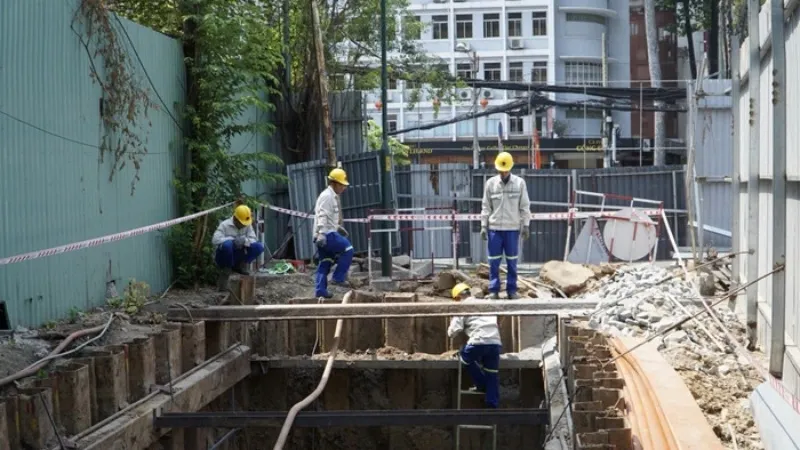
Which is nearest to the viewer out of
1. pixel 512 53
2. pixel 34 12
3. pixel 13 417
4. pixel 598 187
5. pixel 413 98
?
pixel 13 417

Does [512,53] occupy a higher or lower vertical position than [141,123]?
higher

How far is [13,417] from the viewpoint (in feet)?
25.5

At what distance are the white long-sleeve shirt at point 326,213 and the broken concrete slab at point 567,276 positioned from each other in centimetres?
347

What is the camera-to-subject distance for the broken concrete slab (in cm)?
1548

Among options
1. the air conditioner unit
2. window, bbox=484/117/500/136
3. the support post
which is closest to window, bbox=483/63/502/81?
the air conditioner unit

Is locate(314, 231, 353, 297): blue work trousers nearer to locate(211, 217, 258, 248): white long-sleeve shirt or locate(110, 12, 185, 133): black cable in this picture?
locate(211, 217, 258, 248): white long-sleeve shirt

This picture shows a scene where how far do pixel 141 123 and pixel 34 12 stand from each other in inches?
121

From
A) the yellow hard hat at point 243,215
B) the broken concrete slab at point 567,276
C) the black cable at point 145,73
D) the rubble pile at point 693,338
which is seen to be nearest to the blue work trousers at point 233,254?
the yellow hard hat at point 243,215

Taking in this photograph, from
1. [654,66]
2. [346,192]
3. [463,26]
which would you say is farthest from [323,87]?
[463,26]

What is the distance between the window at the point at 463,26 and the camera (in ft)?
172

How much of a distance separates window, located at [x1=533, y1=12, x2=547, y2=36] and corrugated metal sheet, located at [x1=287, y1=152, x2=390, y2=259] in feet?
104

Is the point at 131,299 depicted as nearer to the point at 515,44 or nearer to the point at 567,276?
the point at 567,276

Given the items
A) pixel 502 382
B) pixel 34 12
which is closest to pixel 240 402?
pixel 502 382

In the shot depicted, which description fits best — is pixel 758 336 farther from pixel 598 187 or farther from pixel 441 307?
pixel 598 187
